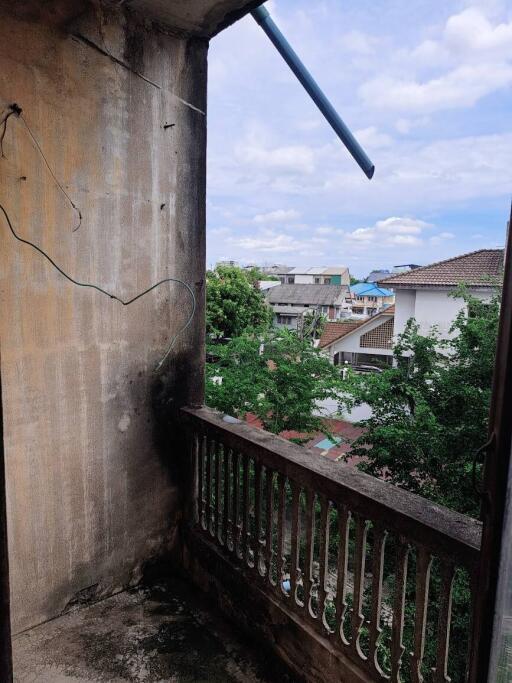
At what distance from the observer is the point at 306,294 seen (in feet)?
63.0

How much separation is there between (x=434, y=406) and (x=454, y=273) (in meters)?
2.60

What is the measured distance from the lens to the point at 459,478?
15.9 feet

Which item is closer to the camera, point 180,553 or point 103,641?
point 103,641

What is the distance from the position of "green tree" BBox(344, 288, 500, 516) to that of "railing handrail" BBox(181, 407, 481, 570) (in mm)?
3405

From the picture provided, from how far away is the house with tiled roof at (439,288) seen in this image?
6.19 m

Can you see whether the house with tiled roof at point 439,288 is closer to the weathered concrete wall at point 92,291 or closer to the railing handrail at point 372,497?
the weathered concrete wall at point 92,291

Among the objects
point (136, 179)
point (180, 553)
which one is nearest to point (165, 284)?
point (136, 179)

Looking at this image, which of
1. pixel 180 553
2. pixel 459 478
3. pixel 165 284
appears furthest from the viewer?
pixel 459 478

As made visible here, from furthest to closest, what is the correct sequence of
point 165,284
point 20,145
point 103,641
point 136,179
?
point 165,284 < point 136,179 < point 103,641 < point 20,145

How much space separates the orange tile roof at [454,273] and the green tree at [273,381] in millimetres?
2417

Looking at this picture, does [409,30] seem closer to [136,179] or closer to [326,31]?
[326,31]

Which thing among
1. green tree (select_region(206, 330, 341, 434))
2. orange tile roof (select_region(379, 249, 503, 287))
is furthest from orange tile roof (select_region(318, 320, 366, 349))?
green tree (select_region(206, 330, 341, 434))

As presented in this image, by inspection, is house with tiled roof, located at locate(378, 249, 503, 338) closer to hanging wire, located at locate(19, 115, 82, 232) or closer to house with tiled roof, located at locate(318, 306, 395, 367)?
house with tiled roof, located at locate(318, 306, 395, 367)

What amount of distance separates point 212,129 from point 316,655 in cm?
248
